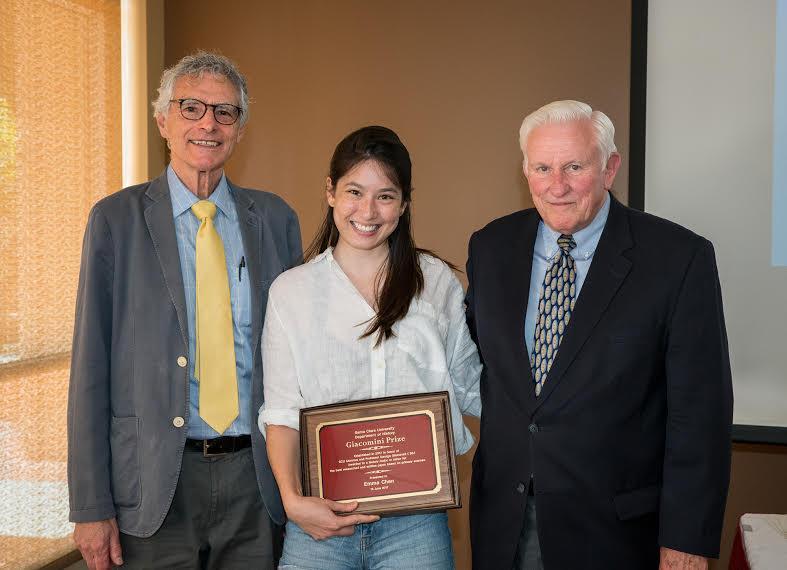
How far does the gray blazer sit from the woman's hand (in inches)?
12.4

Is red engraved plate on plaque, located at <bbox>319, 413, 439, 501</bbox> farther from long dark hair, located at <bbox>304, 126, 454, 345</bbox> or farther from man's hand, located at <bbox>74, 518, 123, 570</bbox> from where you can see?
man's hand, located at <bbox>74, 518, 123, 570</bbox>

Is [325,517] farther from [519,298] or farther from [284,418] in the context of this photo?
[519,298]

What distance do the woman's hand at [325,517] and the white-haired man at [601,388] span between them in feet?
1.28

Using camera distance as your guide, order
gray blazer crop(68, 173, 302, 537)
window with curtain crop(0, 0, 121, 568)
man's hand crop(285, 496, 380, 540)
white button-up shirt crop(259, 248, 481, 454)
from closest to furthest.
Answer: man's hand crop(285, 496, 380, 540) → white button-up shirt crop(259, 248, 481, 454) → gray blazer crop(68, 173, 302, 537) → window with curtain crop(0, 0, 121, 568)

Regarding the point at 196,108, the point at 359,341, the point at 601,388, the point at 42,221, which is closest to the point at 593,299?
the point at 601,388

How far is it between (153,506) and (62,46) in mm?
1997

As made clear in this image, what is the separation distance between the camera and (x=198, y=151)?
206cm

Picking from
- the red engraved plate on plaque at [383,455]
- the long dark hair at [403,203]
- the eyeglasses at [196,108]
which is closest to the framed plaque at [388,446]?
the red engraved plate on plaque at [383,455]

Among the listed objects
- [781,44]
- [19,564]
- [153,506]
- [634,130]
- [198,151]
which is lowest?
[19,564]

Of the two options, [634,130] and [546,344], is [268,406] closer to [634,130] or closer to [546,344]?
[546,344]

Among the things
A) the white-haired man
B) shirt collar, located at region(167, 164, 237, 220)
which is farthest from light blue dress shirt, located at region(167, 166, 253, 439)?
the white-haired man

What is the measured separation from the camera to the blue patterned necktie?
5.96 feet

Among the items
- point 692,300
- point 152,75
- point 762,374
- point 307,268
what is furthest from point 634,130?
point 152,75

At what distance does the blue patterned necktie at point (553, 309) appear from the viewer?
1816 mm
